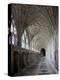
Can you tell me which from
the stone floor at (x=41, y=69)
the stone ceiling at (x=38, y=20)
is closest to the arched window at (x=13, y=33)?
the stone ceiling at (x=38, y=20)

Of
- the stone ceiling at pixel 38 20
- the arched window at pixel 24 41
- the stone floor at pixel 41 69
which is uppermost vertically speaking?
the stone ceiling at pixel 38 20

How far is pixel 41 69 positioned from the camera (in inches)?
76.3

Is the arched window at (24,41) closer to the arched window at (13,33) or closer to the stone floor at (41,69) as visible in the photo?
the arched window at (13,33)

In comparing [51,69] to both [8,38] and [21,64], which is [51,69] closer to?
[21,64]

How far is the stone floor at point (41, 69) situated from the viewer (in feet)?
6.26

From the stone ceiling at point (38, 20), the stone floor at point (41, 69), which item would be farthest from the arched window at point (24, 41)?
the stone floor at point (41, 69)

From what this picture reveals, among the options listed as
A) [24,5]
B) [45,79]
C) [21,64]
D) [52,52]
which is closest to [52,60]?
[52,52]

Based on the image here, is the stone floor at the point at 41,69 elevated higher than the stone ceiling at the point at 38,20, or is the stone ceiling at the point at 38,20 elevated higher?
the stone ceiling at the point at 38,20

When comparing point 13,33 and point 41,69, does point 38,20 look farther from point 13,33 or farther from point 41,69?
point 41,69

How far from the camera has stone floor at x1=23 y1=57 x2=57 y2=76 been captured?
191 centimetres

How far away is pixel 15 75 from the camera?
187 cm

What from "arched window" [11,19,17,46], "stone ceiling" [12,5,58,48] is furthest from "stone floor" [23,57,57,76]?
"arched window" [11,19,17,46]

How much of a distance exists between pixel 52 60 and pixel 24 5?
0.63 metres

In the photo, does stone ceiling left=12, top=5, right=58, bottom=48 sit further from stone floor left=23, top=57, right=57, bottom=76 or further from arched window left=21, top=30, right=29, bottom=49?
stone floor left=23, top=57, right=57, bottom=76
